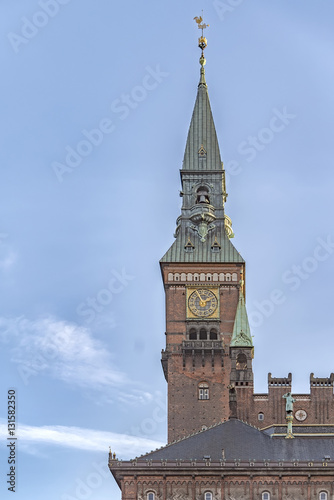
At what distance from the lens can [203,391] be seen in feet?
449

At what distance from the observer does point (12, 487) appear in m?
96.8

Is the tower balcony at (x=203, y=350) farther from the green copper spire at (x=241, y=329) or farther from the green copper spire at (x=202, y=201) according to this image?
the green copper spire at (x=202, y=201)

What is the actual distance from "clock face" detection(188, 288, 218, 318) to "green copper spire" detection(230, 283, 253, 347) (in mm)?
3487

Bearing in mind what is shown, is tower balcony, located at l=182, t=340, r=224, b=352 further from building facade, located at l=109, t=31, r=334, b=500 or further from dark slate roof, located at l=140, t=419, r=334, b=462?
dark slate roof, located at l=140, t=419, r=334, b=462

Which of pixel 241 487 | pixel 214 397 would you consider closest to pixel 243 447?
pixel 241 487

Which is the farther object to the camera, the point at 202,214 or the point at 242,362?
the point at 202,214

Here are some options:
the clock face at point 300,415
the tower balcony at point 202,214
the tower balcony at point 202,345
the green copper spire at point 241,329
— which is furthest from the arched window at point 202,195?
the clock face at point 300,415

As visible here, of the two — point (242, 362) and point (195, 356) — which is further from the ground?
point (195, 356)

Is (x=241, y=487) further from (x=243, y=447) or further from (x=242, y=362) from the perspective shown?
(x=242, y=362)

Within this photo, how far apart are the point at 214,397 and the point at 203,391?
4.71 feet

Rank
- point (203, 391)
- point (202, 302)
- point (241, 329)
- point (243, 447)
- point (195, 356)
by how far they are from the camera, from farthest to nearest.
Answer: point (202, 302), point (195, 356), point (203, 391), point (241, 329), point (243, 447)

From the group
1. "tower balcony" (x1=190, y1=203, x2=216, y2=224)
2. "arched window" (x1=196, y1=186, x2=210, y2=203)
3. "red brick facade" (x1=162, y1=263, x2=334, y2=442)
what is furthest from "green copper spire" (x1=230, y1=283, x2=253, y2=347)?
"arched window" (x1=196, y1=186, x2=210, y2=203)

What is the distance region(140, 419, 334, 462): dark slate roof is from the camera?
111812 millimetres

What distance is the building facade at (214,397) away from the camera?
11000 cm
